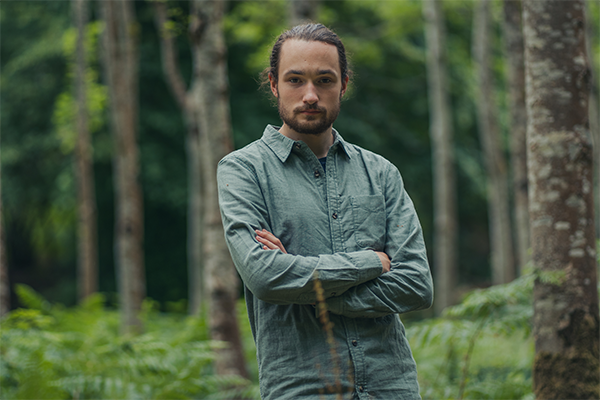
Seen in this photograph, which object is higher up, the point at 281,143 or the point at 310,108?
the point at 310,108

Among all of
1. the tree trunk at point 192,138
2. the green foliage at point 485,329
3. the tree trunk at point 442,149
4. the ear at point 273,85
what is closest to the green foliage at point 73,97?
the tree trunk at point 192,138

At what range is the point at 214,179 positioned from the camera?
6.28 m

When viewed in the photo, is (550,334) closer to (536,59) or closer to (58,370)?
(536,59)

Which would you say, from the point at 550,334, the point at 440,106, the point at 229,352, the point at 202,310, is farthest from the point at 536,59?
the point at 440,106

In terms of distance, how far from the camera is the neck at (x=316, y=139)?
2662 millimetres

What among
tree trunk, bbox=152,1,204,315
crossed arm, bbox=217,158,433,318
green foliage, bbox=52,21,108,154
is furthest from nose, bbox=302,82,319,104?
green foliage, bbox=52,21,108,154

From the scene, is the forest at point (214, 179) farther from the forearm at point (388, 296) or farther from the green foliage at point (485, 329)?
the forearm at point (388, 296)

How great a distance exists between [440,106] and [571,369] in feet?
30.8

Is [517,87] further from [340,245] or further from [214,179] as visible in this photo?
[340,245]

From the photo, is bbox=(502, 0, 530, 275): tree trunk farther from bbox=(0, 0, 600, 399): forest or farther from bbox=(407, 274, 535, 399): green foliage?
bbox=(407, 274, 535, 399): green foliage

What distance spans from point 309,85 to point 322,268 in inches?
30.3

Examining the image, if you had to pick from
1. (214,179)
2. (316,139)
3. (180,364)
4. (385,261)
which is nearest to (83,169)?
(214,179)

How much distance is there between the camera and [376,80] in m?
19.3

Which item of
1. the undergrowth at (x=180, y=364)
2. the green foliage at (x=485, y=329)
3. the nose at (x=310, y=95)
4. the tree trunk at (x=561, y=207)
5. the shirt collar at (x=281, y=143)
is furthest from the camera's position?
the undergrowth at (x=180, y=364)
